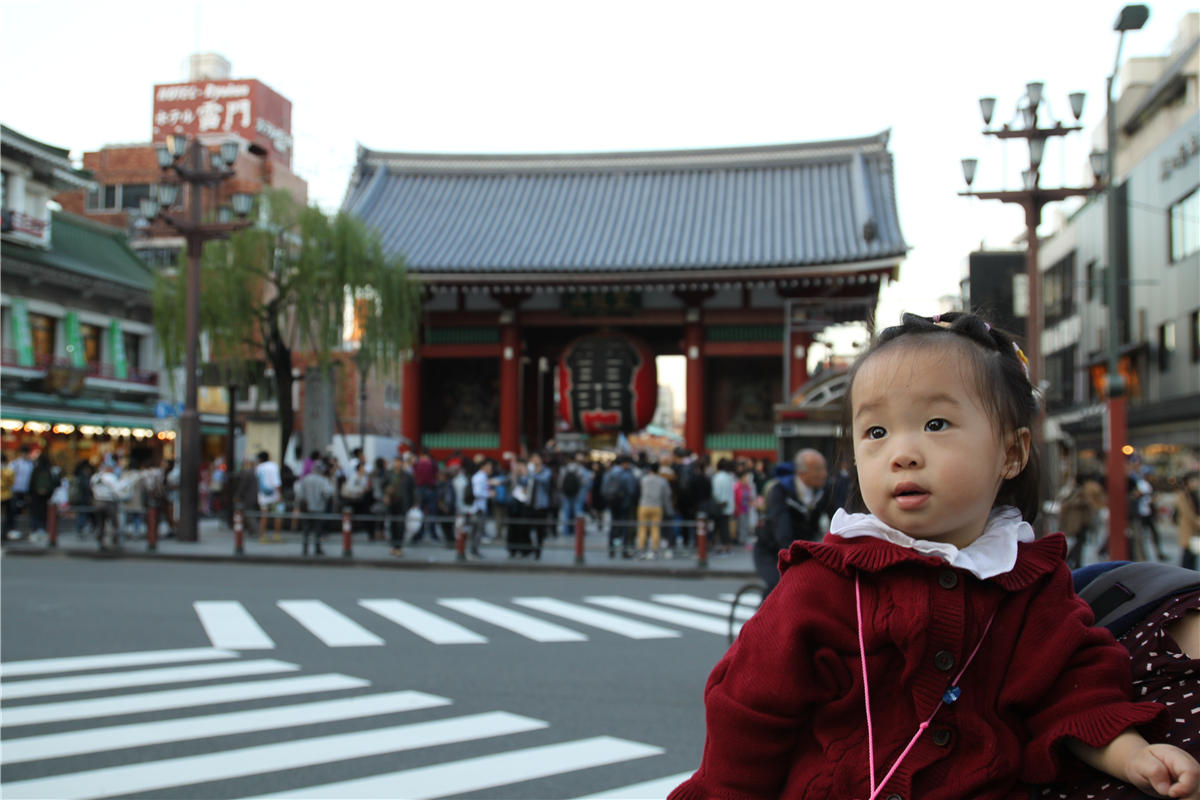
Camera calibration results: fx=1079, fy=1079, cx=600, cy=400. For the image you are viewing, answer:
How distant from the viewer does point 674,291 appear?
27.1 m

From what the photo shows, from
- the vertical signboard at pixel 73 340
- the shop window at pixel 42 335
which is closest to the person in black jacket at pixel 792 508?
the shop window at pixel 42 335

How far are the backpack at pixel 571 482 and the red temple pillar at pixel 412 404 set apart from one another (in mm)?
9333

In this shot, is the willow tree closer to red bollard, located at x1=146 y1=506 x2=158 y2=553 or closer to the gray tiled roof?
the gray tiled roof

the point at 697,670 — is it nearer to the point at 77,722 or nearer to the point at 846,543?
the point at 77,722

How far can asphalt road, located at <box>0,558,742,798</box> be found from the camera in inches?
212

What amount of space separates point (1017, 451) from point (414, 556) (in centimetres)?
1626

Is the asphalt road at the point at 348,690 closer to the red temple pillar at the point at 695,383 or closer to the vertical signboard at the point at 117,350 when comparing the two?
the red temple pillar at the point at 695,383

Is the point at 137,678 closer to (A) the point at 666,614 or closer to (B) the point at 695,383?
(A) the point at 666,614

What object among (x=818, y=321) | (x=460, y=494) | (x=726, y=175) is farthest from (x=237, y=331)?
(x=726, y=175)

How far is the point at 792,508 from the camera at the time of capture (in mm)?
7730

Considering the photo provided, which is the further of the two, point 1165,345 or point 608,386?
point 1165,345

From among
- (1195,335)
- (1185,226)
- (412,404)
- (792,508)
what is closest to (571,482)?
(412,404)

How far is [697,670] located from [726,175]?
24665mm

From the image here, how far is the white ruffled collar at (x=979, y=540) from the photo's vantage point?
1.76 metres
